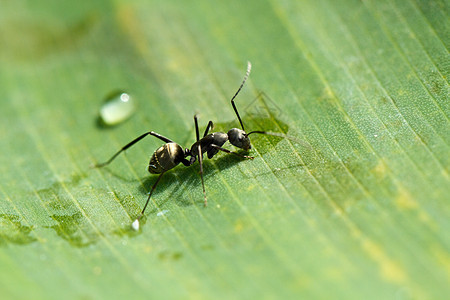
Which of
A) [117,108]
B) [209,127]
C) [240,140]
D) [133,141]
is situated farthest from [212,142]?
[117,108]

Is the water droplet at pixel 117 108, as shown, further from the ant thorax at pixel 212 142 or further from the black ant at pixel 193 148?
the ant thorax at pixel 212 142

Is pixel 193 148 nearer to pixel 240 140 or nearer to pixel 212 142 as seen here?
pixel 212 142

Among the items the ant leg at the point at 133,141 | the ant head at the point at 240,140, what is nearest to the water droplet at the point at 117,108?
the ant leg at the point at 133,141

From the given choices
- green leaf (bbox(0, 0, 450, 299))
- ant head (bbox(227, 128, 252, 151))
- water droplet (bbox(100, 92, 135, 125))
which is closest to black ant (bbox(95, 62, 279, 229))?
ant head (bbox(227, 128, 252, 151))

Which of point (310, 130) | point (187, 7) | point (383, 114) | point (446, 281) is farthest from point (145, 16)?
point (446, 281)

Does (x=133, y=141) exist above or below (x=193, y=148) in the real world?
above

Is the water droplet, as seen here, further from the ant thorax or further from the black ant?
the ant thorax

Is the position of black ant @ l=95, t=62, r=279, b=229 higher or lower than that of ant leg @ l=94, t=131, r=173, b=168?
lower
